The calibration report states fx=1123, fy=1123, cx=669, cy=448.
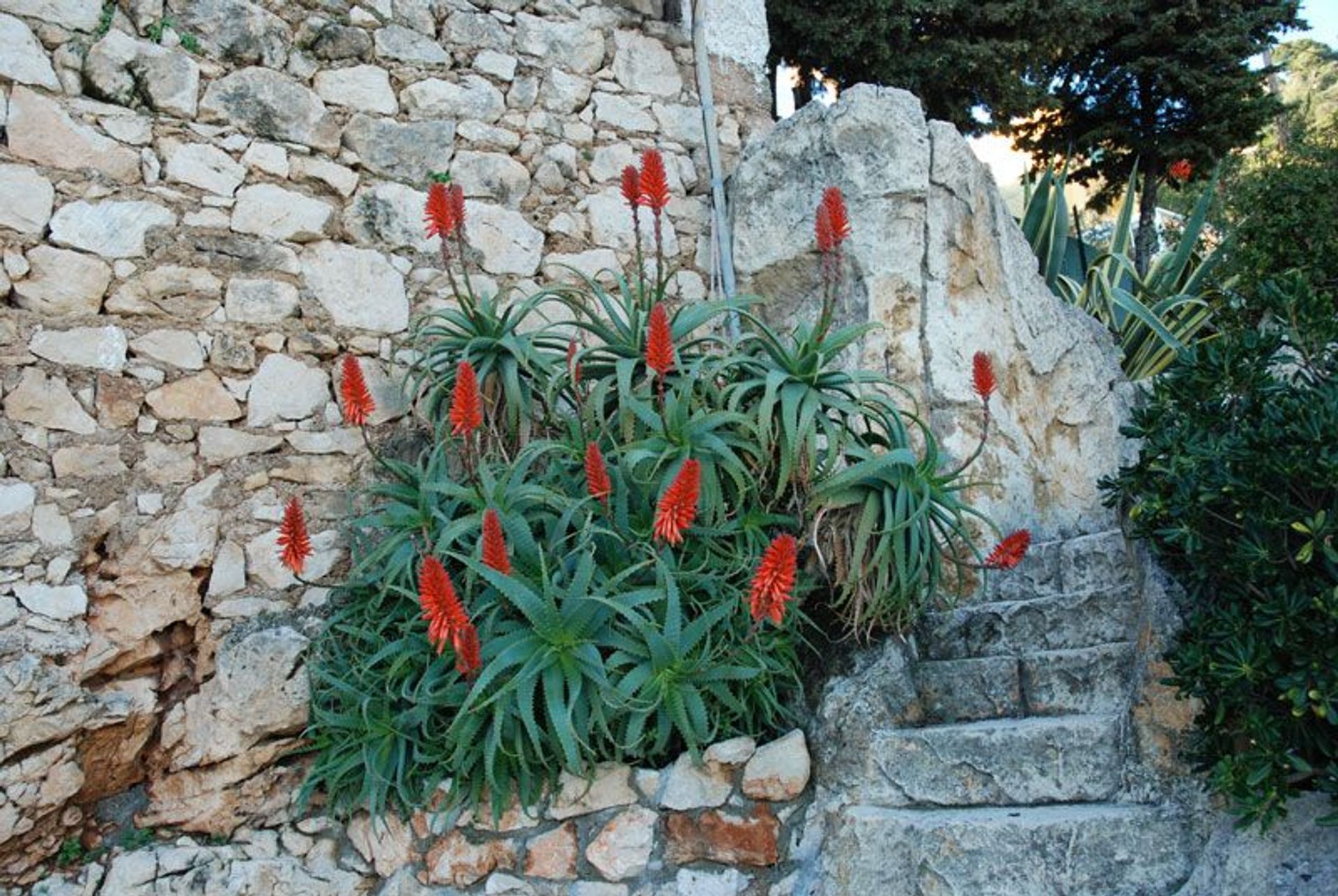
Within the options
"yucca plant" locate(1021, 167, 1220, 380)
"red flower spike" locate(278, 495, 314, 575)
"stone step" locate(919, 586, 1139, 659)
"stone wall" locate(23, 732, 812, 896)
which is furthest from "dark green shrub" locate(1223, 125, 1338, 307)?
"red flower spike" locate(278, 495, 314, 575)

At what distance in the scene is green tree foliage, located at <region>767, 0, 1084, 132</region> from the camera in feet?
19.7

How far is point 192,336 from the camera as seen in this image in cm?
326

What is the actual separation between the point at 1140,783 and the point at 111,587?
8.61 ft

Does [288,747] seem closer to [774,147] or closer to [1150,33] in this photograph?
[774,147]

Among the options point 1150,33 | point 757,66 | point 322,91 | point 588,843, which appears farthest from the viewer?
point 1150,33

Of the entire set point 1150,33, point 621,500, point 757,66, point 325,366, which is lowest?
point 621,500

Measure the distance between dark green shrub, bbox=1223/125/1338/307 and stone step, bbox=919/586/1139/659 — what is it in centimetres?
262

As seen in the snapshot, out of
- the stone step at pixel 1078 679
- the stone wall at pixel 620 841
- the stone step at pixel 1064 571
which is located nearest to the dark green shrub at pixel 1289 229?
the stone step at pixel 1064 571

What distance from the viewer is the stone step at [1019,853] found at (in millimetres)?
2291

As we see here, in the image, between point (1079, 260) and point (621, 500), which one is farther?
point (1079, 260)

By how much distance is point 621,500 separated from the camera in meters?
2.86

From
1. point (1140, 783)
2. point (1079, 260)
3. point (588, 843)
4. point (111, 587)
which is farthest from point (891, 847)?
point (1079, 260)

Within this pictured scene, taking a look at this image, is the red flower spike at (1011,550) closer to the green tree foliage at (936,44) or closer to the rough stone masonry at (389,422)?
the rough stone masonry at (389,422)

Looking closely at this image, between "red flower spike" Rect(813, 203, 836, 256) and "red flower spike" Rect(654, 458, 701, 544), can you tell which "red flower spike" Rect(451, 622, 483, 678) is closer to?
"red flower spike" Rect(654, 458, 701, 544)
